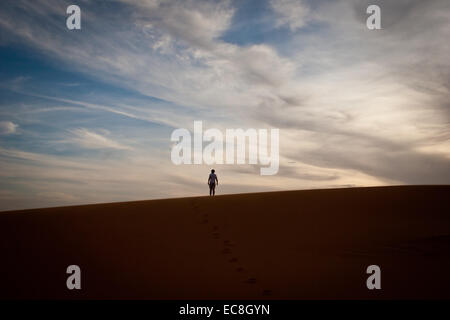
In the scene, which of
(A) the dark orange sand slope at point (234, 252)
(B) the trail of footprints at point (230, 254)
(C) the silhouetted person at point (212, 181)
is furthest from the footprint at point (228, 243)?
(C) the silhouetted person at point (212, 181)

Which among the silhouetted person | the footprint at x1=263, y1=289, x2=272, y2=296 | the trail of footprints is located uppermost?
the silhouetted person

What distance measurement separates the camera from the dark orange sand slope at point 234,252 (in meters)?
4.98

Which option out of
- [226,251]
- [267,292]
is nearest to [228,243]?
[226,251]

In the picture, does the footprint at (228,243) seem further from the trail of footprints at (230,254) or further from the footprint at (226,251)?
the footprint at (226,251)

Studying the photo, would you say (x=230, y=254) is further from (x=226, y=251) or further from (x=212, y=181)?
(x=212, y=181)

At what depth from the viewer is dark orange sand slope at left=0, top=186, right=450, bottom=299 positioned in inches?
196

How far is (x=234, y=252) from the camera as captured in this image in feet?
21.8

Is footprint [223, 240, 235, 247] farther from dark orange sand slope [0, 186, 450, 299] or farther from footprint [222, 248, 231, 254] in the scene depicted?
footprint [222, 248, 231, 254]

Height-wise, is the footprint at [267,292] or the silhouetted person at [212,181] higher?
→ the silhouetted person at [212,181]

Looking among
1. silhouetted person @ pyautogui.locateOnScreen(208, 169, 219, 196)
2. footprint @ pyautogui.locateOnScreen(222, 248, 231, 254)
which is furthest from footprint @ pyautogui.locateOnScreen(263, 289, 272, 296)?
silhouetted person @ pyautogui.locateOnScreen(208, 169, 219, 196)

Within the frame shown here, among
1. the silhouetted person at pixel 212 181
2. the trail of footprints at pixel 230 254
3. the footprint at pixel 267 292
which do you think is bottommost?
the footprint at pixel 267 292
